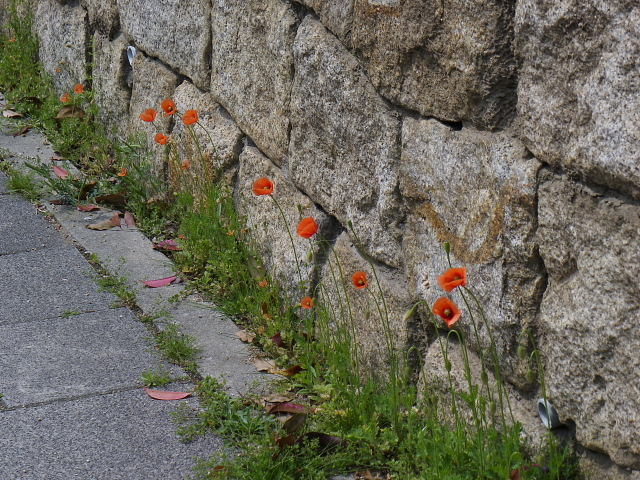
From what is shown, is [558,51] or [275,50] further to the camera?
[275,50]

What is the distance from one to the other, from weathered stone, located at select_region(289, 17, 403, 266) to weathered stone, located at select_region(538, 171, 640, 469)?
0.65 meters

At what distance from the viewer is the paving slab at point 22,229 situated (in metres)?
3.95

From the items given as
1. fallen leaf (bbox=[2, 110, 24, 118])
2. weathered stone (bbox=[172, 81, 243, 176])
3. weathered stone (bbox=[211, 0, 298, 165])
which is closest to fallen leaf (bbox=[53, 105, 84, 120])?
fallen leaf (bbox=[2, 110, 24, 118])

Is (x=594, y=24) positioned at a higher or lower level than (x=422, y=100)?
higher

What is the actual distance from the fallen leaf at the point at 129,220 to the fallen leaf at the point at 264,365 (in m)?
1.34

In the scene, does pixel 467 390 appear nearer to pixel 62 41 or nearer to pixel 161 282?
pixel 161 282

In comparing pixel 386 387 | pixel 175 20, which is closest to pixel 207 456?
pixel 386 387

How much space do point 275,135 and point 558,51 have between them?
1.46m

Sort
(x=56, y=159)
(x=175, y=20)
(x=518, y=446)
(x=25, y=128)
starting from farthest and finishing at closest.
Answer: (x=25, y=128)
(x=56, y=159)
(x=175, y=20)
(x=518, y=446)

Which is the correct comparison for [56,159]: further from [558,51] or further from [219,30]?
[558,51]

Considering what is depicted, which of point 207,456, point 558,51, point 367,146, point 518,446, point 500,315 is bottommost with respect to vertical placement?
point 207,456

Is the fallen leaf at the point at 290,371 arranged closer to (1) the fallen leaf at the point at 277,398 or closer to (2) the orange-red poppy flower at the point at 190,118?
(1) the fallen leaf at the point at 277,398

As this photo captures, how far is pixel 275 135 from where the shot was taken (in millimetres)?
3246

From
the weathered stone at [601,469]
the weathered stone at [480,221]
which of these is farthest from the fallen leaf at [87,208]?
the weathered stone at [601,469]
